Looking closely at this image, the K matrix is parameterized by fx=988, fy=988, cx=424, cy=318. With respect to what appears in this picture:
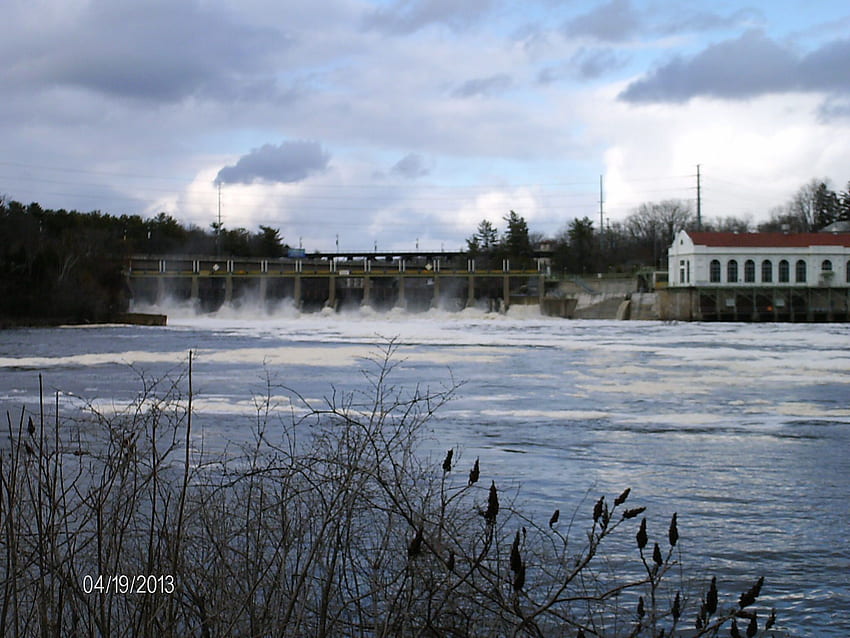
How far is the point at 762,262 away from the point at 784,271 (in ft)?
7.42

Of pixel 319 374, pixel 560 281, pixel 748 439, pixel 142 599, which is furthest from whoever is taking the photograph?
pixel 560 281

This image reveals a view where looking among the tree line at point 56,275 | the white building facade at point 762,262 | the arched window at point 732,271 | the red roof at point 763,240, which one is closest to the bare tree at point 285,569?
the tree line at point 56,275

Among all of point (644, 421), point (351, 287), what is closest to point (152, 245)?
point (351, 287)

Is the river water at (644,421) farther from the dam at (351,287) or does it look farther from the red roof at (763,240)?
the dam at (351,287)

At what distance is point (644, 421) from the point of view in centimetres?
1962

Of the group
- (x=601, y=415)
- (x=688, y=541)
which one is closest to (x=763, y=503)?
(x=688, y=541)

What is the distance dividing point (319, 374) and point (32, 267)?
5250 cm

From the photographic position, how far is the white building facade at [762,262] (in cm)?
8794

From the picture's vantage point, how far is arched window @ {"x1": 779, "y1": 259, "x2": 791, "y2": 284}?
8912cm

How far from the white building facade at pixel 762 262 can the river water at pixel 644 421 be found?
43.6 m

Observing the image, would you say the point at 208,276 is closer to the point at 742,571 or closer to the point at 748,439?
the point at 748,439

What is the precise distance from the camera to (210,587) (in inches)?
219

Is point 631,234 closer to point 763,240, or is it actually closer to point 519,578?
point 763,240

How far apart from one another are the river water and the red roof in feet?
148
